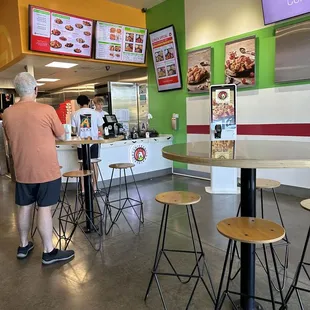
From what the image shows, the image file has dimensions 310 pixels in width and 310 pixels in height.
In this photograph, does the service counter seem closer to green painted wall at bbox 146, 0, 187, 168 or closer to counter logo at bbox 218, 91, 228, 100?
green painted wall at bbox 146, 0, 187, 168

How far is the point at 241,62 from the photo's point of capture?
194 inches

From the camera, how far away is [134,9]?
663 cm

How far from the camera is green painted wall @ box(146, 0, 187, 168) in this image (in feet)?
19.9

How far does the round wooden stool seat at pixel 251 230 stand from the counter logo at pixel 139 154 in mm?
4146

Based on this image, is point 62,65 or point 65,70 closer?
point 62,65

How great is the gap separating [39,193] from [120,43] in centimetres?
455

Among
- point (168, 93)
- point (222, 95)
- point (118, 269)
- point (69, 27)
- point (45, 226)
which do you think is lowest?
point (118, 269)

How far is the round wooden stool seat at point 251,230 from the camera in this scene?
4.79 ft

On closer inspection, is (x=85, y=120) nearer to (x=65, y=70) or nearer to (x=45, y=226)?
(x=45, y=226)

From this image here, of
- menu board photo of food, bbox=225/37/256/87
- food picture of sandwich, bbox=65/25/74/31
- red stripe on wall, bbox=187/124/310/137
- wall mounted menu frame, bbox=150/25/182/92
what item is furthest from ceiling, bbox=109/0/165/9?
red stripe on wall, bbox=187/124/310/137

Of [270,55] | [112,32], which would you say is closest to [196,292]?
[270,55]

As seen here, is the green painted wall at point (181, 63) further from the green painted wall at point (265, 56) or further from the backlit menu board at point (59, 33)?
the backlit menu board at point (59, 33)

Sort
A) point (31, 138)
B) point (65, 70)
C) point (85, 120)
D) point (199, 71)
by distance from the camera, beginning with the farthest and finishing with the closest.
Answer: point (65, 70)
point (199, 71)
point (85, 120)
point (31, 138)

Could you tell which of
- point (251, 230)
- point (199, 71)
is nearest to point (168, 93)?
point (199, 71)
